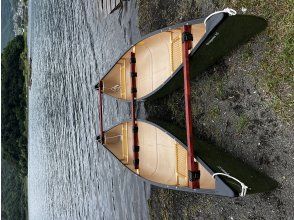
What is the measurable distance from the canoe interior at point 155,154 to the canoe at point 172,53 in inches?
30.7

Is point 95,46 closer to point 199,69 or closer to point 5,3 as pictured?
point 199,69

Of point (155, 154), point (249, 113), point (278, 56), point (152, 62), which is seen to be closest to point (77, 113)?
point (152, 62)

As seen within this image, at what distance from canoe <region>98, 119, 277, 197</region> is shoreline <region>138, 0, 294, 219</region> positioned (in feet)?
0.77

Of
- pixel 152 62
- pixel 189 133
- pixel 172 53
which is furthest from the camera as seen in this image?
pixel 152 62

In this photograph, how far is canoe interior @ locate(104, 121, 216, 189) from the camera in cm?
671

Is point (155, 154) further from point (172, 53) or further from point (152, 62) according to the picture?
point (172, 53)

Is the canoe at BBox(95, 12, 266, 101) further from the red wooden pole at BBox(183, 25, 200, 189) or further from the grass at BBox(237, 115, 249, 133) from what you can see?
the grass at BBox(237, 115, 249, 133)

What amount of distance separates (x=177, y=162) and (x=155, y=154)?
0.89m

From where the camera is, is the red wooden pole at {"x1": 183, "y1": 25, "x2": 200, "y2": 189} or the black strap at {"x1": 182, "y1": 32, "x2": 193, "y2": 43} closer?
the red wooden pole at {"x1": 183, "y1": 25, "x2": 200, "y2": 189}

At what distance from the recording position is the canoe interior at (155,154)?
22.0ft

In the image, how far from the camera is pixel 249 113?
19.7ft

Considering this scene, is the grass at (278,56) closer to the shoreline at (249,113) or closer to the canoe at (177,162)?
the shoreline at (249,113)

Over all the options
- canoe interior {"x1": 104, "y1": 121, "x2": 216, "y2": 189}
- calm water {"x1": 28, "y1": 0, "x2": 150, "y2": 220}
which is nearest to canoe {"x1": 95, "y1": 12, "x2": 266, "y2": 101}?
canoe interior {"x1": 104, "y1": 121, "x2": 216, "y2": 189}

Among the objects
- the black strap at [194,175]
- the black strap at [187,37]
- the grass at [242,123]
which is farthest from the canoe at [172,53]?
the black strap at [194,175]
